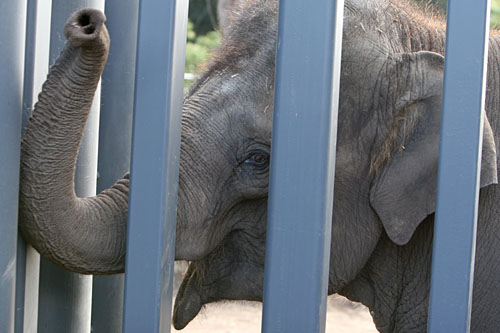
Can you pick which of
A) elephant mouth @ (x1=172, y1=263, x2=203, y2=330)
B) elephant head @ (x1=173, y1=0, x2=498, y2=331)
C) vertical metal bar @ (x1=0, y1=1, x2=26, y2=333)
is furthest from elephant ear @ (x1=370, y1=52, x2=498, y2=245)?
A: vertical metal bar @ (x1=0, y1=1, x2=26, y2=333)

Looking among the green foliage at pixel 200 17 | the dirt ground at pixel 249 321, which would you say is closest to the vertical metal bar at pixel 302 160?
the dirt ground at pixel 249 321

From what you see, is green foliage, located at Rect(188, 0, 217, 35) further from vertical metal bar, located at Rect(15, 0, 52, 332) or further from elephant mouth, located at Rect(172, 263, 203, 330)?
vertical metal bar, located at Rect(15, 0, 52, 332)

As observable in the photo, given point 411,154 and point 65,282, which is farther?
point 411,154

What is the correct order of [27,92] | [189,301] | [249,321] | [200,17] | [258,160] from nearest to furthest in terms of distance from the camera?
[27,92] < [258,160] < [189,301] < [249,321] < [200,17]

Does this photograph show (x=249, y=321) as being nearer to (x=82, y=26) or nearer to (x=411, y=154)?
(x=411, y=154)

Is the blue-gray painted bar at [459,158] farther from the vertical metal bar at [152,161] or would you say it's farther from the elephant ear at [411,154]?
the elephant ear at [411,154]

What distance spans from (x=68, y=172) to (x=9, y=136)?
11.1 inches

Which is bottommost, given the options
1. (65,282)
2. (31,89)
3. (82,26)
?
(65,282)

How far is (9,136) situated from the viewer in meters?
1.39

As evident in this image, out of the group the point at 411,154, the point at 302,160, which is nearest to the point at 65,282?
the point at 302,160

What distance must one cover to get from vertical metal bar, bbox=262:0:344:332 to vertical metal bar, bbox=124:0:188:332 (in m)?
0.22

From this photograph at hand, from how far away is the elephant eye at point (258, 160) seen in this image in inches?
93.7

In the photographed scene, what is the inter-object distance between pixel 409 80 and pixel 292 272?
4.44ft

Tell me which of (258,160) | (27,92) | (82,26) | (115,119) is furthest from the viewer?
(258,160)
